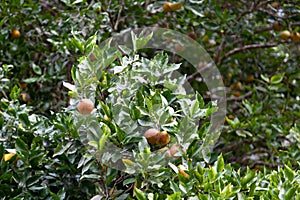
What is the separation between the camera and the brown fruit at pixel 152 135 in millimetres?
1209

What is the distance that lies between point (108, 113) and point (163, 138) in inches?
5.8

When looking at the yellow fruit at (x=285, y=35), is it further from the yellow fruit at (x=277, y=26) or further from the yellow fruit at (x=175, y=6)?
the yellow fruit at (x=175, y=6)

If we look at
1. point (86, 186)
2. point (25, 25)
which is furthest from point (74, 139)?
point (25, 25)

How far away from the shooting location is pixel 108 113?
4.00 ft

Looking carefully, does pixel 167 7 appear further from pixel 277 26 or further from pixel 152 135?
pixel 152 135

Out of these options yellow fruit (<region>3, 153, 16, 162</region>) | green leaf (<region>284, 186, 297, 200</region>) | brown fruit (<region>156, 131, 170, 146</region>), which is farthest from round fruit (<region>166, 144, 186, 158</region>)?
yellow fruit (<region>3, 153, 16, 162</region>)

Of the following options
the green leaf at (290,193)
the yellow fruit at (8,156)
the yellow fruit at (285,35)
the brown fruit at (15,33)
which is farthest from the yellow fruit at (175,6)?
the green leaf at (290,193)

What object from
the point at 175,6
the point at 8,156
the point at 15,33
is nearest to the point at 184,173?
the point at 8,156

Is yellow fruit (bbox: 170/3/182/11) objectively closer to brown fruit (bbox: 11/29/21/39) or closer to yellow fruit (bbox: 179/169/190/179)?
brown fruit (bbox: 11/29/21/39)

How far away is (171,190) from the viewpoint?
1.25 metres

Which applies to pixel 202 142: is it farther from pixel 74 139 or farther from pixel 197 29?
pixel 197 29

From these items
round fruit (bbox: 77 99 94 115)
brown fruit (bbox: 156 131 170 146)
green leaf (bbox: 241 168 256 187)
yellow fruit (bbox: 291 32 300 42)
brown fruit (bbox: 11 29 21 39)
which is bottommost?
yellow fruit (bbox: 291 32 300 42)

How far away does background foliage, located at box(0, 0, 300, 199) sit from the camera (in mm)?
1244

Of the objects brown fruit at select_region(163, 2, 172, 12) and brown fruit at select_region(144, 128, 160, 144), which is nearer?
brown fruit at select_region(144, 128, 160, 144)
